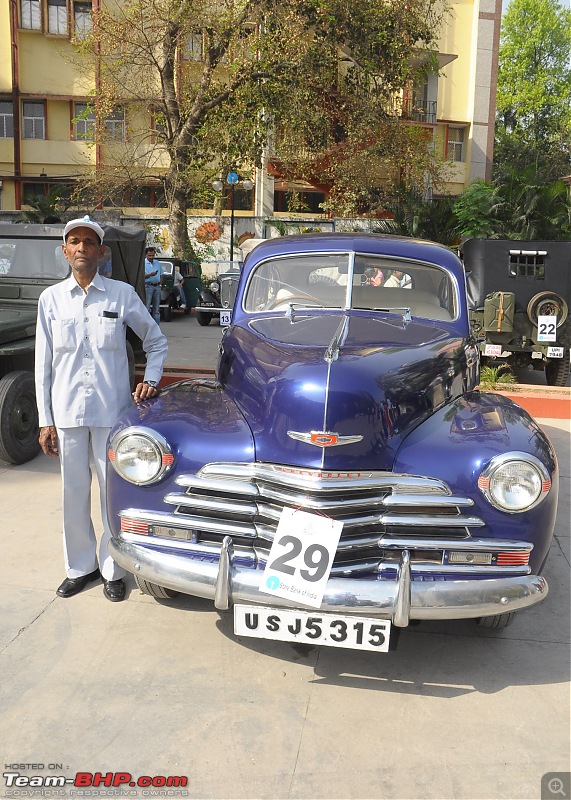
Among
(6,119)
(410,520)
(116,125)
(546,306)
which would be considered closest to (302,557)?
(410,520)

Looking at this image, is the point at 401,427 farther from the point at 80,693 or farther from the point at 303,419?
the point at 80,693

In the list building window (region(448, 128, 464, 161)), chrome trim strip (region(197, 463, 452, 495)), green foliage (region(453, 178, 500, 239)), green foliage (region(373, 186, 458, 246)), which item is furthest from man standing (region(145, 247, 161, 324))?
building window (region(448, 128, 464, 161))

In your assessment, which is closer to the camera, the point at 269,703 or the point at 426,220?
the point at 269,703

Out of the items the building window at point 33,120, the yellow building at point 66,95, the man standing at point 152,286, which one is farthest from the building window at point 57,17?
A: the man standing at point 152,286

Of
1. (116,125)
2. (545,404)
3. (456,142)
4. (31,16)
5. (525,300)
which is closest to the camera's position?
(545,404)

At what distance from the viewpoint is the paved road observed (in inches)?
102

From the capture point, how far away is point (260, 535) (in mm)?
3002

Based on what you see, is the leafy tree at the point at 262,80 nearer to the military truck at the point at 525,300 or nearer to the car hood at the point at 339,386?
the military truck at the point at 525,300

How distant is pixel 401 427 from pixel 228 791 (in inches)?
61.2

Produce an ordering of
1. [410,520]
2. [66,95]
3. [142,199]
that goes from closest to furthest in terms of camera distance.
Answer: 1. [410,520]
2. [66,95]
3. [142,199]

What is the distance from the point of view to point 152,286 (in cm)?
1473

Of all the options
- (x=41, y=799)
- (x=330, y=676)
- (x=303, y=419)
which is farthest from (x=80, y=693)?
(x=303, y=419)

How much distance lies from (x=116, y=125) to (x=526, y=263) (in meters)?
17.7

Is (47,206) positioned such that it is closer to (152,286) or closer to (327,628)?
(152,286)
